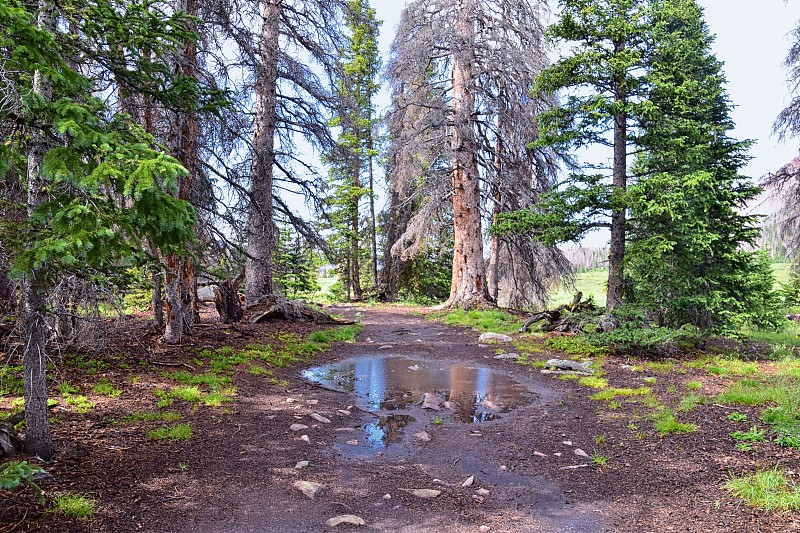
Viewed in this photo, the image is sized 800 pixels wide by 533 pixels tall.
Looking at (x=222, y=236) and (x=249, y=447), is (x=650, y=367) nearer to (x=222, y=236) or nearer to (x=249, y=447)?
(x=249, y=447)

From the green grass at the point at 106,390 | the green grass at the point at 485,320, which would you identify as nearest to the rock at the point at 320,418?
the green grass at the point at 106,390

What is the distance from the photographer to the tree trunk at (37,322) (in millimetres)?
3744

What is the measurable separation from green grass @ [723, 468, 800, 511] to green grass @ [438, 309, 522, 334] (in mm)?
8451

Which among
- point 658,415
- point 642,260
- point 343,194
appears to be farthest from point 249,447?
point 343,194

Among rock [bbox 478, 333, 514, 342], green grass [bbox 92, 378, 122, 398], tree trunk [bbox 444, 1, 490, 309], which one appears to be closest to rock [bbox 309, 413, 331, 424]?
green grass [bbox 92, 378, 122, 398]

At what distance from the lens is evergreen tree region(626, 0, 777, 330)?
356 inches

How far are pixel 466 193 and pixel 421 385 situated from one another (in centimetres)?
969

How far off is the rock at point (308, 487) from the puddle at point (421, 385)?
1.83 m

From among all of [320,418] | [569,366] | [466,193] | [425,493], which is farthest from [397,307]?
[425,493]

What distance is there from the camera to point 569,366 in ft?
28.7

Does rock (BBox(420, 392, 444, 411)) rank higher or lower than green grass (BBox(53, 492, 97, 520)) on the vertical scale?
lower

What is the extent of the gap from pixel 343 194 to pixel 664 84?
58.9 ft

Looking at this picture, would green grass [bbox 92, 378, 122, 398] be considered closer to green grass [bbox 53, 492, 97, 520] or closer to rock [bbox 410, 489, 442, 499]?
green grass [bbox 53, 492, 97, 520]

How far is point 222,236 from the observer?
9312 mm
